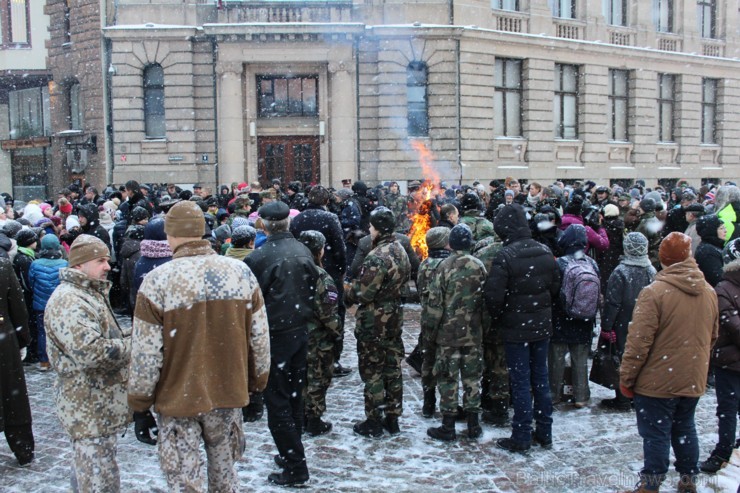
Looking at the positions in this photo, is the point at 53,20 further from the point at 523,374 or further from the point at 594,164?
the point at 523,374

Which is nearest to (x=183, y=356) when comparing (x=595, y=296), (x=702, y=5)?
(x=595, y=296)

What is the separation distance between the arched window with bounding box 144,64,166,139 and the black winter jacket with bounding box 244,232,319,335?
58.7ft

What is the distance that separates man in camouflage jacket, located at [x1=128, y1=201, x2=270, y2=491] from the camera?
3.88 meters

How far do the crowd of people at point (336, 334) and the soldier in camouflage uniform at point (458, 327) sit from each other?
0.05ft

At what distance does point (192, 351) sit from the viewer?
3.92 metres

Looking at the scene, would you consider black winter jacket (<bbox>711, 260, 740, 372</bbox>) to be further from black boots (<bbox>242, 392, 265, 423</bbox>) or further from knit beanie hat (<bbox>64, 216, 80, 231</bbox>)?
knit beanie hat (<bbox>64, 216, 80, 231</bbox>)

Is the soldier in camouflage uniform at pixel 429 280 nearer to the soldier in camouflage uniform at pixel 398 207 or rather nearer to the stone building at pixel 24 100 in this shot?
the soldier in camouflage uniform at pixel 398 207

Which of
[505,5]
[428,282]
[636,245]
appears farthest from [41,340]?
[505,5]

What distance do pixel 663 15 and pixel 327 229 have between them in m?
25.0

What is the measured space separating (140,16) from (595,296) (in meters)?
19.2

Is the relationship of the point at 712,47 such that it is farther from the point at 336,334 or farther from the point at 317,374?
the point at 317,374

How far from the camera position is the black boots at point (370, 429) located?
6.39 m

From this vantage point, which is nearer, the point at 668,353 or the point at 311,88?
the point at 668,353

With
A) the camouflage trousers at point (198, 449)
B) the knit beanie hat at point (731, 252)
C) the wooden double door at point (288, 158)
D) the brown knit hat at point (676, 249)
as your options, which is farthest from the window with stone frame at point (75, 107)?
the brown knit hat at point (676, 249)
